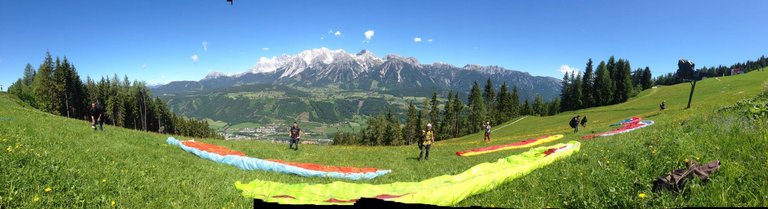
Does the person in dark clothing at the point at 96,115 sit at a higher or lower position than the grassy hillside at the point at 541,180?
higher

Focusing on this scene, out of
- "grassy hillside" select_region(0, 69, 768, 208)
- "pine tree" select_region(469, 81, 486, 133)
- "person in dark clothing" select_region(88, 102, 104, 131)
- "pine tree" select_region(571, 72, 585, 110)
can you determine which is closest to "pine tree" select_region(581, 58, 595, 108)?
"pine tree" select_region(571, 72, 585, 110)

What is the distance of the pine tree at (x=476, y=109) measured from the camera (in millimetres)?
107812

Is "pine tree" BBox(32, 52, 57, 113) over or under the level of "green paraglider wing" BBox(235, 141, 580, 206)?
over

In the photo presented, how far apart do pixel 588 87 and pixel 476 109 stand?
3878cm

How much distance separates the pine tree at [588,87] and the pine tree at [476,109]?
33.9 m

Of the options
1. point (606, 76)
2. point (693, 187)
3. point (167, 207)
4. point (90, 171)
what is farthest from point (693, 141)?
point (606, 76)

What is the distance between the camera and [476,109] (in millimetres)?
110625

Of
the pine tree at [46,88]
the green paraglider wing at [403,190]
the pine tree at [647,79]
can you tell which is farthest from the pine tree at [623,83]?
the pine tree at [46,88]

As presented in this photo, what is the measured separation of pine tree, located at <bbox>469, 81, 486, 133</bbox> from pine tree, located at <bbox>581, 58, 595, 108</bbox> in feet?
111

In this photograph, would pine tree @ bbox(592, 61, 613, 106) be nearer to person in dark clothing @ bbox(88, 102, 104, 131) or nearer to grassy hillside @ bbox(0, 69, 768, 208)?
grassy hillside @ bbox(0, 69, 768, 208)

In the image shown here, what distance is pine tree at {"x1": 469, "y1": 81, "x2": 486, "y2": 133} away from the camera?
354ft

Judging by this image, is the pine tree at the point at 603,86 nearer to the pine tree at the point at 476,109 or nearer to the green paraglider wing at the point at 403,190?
the pine tree at the point at 476,109

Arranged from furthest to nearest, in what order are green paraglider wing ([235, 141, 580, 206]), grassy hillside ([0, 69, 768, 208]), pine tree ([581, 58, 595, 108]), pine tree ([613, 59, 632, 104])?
pine tree ([581, 58, 595, 108]), pine tree ([613, 59, 632, 104]), green paraglider wing ([235, 141, 580, 206]), grassy hillside ([0, 69, 768, 208])

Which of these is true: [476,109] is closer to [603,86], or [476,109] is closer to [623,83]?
[603,86]
